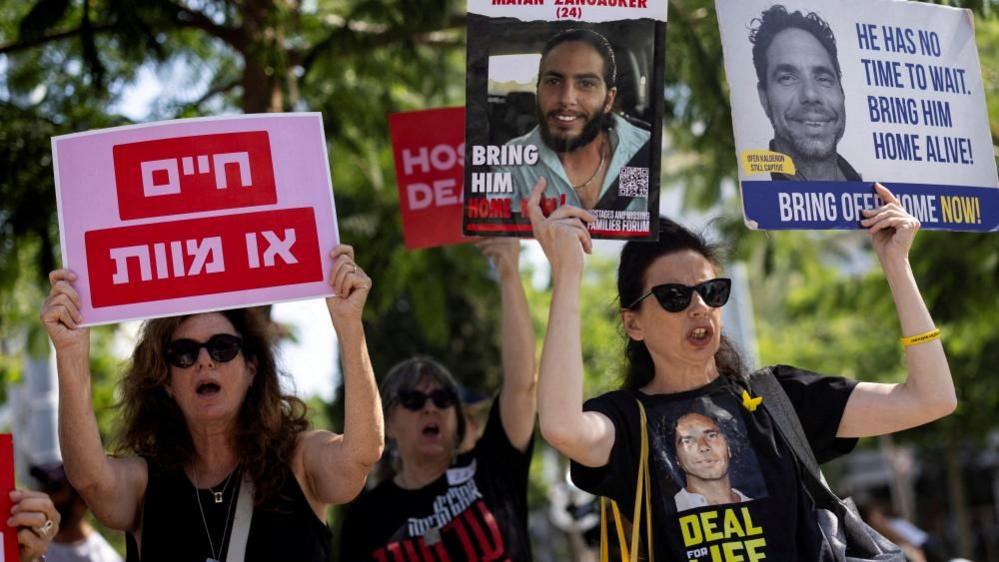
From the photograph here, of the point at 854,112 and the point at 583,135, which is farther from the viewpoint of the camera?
the point at 854,112

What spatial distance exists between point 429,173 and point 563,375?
86.6 inches

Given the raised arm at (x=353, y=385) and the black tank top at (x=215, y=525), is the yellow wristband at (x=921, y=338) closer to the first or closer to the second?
the raised arm at (x=353, y=385)

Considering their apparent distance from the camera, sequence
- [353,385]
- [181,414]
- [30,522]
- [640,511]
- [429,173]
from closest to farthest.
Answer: [30,522]
[640,511]
[353,385]
[181,414]
[429,173]

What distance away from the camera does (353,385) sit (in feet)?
11.7

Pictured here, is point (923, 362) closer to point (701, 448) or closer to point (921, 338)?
point (921, 338)

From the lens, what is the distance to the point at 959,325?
7.97m

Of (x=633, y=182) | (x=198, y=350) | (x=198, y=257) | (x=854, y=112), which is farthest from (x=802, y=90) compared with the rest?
(x=198, y=350)

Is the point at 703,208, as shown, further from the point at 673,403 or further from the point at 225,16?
the point at 673,403

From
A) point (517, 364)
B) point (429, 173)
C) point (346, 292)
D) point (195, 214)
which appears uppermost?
point (429, 173)

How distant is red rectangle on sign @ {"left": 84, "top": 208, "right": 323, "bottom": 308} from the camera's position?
11.9 feet

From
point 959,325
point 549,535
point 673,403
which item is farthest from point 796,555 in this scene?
point 549,535

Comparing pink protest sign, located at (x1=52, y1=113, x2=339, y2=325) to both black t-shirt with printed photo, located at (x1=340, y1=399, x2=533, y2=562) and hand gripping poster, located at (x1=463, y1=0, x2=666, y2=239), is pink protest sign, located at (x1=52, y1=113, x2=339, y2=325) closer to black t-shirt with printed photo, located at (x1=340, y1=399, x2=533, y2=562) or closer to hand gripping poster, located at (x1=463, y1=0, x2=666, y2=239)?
hand gripping poster, located at (x1=463, y1=0, x2=666, y2=239)

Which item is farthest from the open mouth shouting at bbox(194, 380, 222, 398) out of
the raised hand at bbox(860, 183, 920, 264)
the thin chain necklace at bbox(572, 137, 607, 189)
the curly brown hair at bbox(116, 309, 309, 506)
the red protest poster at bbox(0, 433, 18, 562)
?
the raised hand at bbox(860, 183, 920, 264)

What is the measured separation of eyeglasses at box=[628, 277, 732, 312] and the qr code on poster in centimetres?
35
